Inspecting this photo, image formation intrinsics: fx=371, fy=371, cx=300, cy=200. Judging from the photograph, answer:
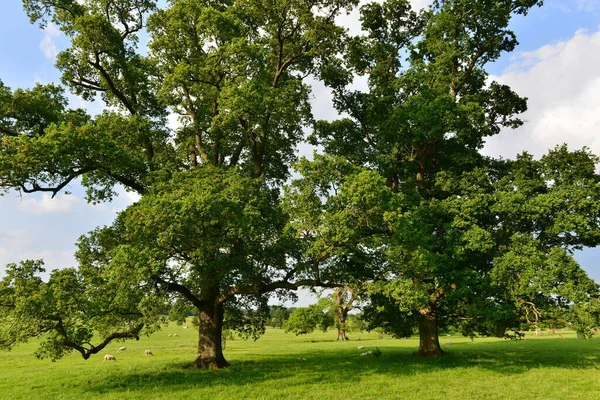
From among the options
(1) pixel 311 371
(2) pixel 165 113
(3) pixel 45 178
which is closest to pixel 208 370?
(1) pixel 311 371

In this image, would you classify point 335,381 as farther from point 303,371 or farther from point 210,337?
point 210,337

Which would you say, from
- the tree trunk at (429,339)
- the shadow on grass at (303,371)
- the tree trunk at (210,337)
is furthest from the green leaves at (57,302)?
the tree trunk at (429,339)

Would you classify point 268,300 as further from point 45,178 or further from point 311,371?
point 45,178

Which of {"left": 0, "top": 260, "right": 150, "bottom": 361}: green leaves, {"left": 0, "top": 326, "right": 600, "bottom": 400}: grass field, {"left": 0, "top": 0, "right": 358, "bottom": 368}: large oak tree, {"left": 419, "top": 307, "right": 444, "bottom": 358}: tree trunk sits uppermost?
{"left": 0, "top": 0, "right": 358, "bottom": 368}: large oak tree

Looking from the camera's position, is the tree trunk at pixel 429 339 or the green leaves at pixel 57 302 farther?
the tree trunk at pixel 429 339

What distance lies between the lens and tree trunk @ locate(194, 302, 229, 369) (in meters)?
23.1

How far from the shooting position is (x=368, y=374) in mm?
20531

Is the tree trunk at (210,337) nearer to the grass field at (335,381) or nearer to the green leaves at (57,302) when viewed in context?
the grass field at (335,381)

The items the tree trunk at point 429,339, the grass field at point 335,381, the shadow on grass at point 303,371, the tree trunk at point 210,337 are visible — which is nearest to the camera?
the grass field at point 335,381

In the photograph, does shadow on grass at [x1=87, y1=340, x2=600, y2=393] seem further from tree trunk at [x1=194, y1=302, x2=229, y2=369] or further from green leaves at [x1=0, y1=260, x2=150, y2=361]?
green leaves at [x1=0, y1=260, x2=150, y2=361]

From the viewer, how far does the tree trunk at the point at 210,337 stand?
23125 millimetres

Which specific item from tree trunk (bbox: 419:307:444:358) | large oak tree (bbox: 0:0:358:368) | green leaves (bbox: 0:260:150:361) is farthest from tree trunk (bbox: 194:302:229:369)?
tree trunk (bbox: 419:307:444:358)

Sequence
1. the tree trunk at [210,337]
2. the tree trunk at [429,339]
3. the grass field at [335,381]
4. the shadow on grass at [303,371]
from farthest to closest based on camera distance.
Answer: the tree trunk at [429,339] < the tree trunk at [210,337] < the shadow on grass at [303,371] < the grass field at [335,381]

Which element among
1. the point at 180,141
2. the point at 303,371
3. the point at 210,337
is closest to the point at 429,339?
the point at 303,371
